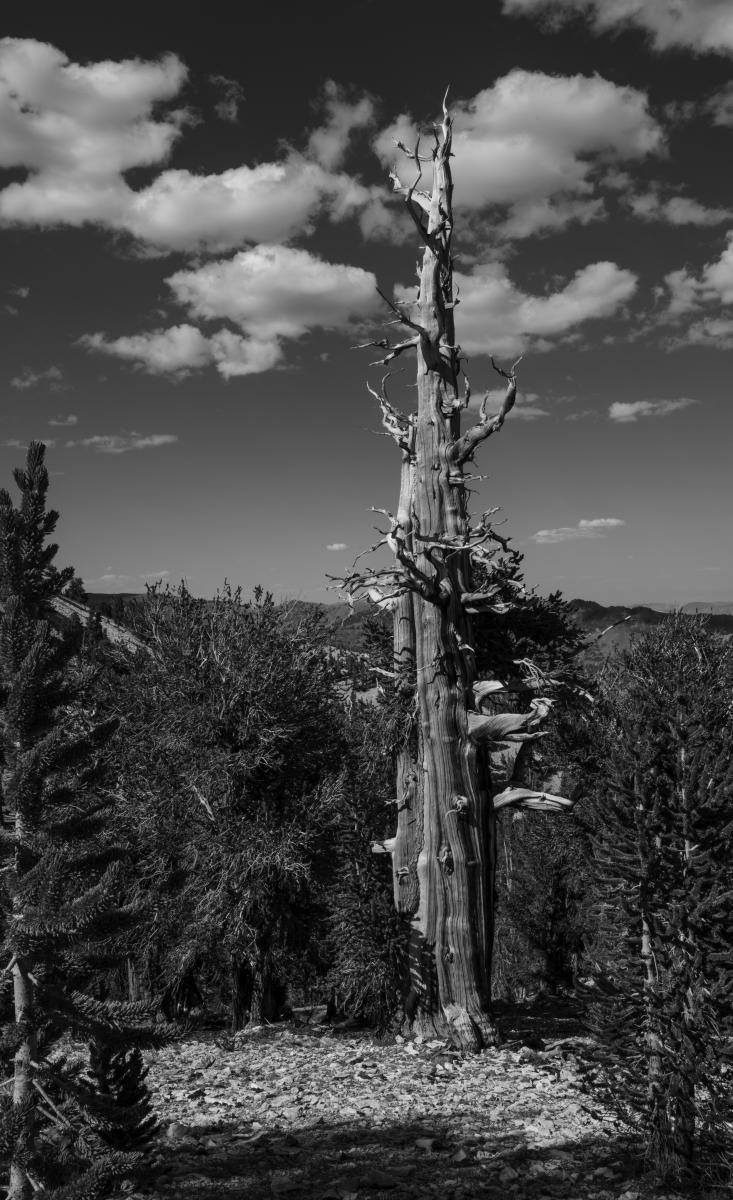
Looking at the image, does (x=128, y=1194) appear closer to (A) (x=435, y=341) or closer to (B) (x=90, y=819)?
(B) (x=90, y=819)

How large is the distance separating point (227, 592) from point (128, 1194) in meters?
13.1

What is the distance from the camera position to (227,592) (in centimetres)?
1894

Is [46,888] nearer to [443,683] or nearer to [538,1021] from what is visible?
[443,683]

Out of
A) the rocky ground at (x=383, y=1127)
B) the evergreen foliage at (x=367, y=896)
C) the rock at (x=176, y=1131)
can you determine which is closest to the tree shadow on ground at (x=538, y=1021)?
the rocky ground at (x=383, y=1127)

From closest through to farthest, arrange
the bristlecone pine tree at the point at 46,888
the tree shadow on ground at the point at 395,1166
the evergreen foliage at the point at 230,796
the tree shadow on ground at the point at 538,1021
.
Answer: the bristlecone pine tree at the point at 46,888, the tree shadow on ground at the point at 395,1166, the tree shadow on ground at the point at 538,1021, the evergreen foliage at the point at 230,796

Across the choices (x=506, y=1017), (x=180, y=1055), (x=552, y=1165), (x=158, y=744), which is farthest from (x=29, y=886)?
(x=506, y=1017)

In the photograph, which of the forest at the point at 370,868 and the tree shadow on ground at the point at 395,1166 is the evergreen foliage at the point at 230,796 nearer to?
the forest at the point at 370,868

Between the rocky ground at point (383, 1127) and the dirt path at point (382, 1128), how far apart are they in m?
0.02

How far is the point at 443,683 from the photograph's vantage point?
1317cm

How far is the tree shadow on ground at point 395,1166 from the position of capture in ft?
23.6

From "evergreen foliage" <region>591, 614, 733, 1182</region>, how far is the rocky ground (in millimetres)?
807

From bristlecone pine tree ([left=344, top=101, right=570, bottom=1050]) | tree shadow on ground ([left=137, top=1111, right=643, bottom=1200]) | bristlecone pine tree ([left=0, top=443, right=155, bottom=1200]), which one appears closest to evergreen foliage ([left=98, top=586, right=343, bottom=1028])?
bristlecone pine tree ([left=344, top=101, right=570, bottom=1050])

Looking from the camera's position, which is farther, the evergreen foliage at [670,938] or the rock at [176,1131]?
the rock at [176,1131]

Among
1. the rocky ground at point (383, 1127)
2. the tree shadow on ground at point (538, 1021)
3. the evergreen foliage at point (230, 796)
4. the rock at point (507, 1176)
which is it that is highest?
the evergreen foliage at point (230, 796)
